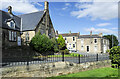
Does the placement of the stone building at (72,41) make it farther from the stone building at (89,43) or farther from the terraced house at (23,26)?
the terraced house at (23,26)

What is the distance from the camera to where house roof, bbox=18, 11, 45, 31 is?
22.4 meters

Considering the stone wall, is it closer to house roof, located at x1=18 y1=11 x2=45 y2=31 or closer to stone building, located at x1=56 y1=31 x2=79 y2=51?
house roof, located at x1=18 y1=11 x2=45 y2=31

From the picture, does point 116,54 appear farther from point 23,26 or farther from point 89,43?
point 89,43

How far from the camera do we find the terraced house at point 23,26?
59.0 ft

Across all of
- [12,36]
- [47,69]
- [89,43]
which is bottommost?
[47,69]

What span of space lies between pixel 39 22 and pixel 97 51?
2383 cm

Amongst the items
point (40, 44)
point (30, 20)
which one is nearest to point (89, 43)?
point (30, 20)

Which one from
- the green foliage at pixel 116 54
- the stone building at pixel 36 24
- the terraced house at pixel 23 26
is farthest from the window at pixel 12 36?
the green foliage at pixel 116 54

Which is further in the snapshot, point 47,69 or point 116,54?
point 116,54

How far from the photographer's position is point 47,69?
8.35m

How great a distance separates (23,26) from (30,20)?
2566 millimetres

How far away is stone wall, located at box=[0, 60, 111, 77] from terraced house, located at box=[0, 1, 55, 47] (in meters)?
12.1

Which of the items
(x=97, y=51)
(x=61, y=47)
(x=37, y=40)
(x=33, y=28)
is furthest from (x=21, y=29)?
(x=97, y=51)

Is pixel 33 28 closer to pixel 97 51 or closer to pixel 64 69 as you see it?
pixel 64 69
